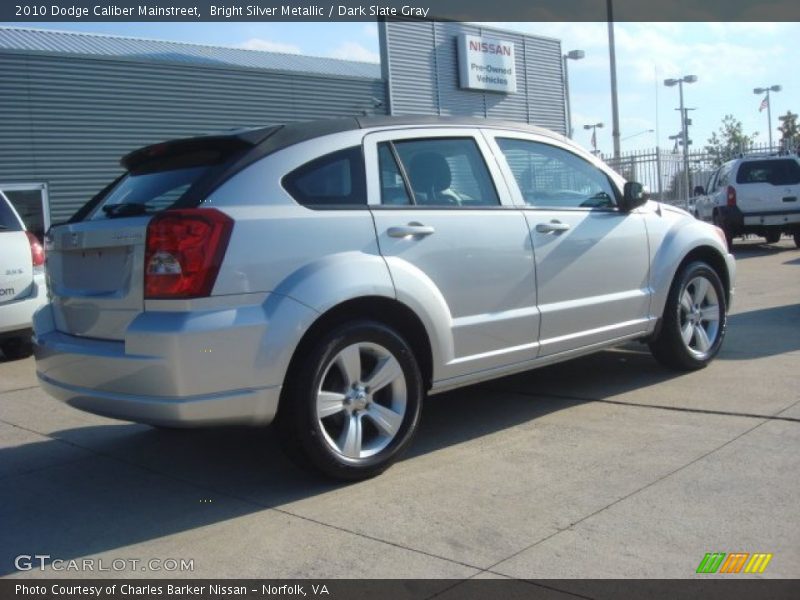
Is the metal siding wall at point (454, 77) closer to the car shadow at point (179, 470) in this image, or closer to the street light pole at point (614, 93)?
the street light pole at point (614, 93)

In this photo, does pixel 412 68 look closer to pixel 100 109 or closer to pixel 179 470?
pixel 100 109

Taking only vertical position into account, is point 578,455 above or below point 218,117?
below

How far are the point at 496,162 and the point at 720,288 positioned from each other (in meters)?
2.37

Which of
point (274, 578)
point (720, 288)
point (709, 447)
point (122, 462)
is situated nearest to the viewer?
point (274, 578)

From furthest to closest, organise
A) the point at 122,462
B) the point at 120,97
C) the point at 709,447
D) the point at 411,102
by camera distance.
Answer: the point at 411,102, the point at 120,97, the point at 122,462, the point at 709,447

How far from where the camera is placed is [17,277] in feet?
26.3

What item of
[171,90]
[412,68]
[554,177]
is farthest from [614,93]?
[554,177]

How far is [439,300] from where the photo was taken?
4.49m

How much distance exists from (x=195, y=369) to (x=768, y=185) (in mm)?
16064

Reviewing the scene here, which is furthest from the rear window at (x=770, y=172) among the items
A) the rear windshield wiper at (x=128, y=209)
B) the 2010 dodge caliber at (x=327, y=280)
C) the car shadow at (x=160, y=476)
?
the rear windshield wiper at (x=128, y=209)

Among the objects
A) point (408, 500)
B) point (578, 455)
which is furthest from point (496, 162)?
point (408, 500)

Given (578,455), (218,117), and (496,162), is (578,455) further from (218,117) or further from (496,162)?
(218,117)

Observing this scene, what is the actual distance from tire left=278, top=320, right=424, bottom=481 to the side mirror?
2.14m

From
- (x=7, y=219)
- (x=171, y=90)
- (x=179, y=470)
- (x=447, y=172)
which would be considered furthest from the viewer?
(x=171, y=90)
